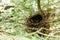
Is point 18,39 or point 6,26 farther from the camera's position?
point 6,26

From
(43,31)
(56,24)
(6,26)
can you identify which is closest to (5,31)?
(6,26)

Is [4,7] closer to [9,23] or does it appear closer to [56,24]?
[9,23]

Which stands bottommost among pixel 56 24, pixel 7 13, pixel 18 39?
pixel 18 39

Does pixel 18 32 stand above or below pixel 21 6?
below

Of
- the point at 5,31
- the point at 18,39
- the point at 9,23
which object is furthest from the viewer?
the point at 9,23

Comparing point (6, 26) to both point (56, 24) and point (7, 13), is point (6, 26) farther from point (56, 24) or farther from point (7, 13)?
point (56, 24)

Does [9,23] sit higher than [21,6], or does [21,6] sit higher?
[21,6]

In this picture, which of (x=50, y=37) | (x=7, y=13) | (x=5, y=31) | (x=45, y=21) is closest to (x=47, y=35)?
(x=50, y=37)

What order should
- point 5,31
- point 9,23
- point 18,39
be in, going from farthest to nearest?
1. point 9,23
2. point 5,31
3. point 18,39

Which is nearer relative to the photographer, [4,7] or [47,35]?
[47,35]
